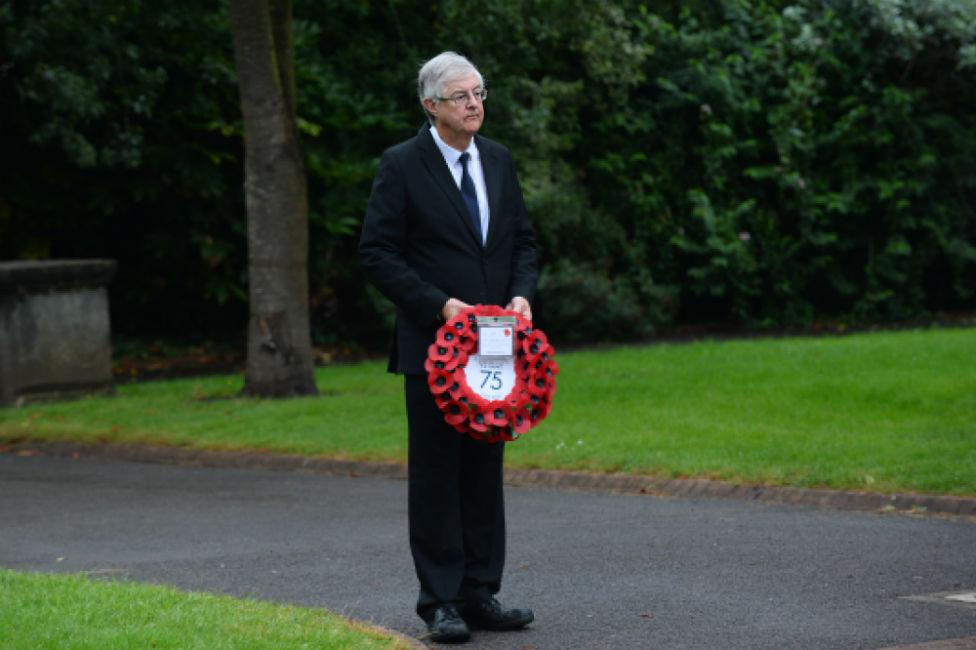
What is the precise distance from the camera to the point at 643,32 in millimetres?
23469

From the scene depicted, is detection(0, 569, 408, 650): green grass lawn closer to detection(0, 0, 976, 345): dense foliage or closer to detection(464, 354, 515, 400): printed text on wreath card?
detection(464, 354, 515, 400): printed text on wreath card

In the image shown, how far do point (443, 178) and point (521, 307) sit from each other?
59cm

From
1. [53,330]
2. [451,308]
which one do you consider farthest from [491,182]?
[53,330]

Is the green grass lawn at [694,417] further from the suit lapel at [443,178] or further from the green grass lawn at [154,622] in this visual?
the green grass lawn at [154,622]

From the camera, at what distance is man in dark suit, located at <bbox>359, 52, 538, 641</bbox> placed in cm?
658

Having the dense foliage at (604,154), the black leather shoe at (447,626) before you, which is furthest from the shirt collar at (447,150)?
the dense foliage at (604,154)

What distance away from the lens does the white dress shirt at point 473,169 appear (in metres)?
6.76

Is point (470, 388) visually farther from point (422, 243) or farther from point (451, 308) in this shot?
point (422, 243)

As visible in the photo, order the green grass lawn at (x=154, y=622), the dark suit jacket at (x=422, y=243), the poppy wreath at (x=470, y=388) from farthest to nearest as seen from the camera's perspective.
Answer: the dark suit jacket at (x=422, y=243) < the poppy wreath at (x=470, y=388) < the green grass lawn at (x=154, y=622)

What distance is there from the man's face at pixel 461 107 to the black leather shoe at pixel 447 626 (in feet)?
6.04

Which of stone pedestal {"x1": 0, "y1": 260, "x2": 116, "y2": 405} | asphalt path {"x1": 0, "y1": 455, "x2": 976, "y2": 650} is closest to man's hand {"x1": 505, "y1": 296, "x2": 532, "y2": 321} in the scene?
asphalt path {"x1": 0, "y1": 455, "x2": 976, "y2": 650}

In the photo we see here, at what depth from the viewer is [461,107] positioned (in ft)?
21.6

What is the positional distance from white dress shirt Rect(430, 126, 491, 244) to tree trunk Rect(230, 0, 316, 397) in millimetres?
9467

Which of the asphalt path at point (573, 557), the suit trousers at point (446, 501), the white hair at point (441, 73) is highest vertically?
the white hair at point (441, 73)
